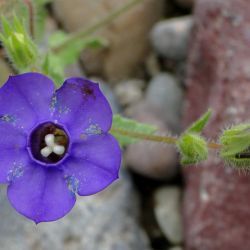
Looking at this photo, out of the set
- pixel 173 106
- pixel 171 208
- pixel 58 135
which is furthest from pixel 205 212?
pixel 58 135

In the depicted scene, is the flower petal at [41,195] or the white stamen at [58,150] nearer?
the flower petal at [41,195]

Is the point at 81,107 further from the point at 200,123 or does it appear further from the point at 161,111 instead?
the point at 161,111

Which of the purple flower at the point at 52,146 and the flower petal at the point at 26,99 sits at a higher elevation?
the flower petal at the point at 26,99

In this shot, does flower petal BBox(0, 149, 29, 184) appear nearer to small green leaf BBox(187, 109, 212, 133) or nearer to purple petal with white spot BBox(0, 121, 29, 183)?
purple petal with white spot BBox(0, 121, 29, 183)

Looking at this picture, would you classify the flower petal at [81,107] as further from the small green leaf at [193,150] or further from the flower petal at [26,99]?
the small green leaf at [193,150]

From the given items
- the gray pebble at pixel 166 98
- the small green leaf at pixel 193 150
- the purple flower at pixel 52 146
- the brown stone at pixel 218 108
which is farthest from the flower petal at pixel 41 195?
the gray pebble at pixel 166 98

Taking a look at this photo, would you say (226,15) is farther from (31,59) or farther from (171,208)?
(31,59)
